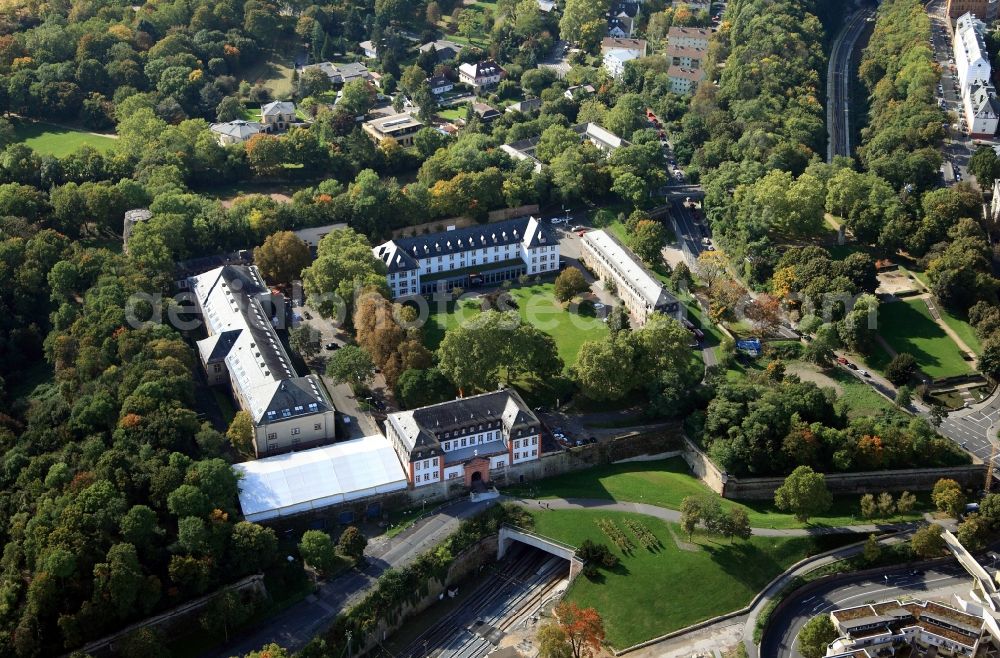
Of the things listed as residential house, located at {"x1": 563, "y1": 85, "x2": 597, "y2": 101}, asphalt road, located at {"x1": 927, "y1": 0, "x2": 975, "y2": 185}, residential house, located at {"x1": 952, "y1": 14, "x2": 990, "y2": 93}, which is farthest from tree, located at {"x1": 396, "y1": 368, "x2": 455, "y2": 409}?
residential house, located at {"x1": 952, "y1": 14, "x2": 990, "y2": 93}

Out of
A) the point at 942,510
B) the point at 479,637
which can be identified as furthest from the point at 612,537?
the point at 942,510

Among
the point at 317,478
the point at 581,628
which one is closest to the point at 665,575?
the point at 581,628

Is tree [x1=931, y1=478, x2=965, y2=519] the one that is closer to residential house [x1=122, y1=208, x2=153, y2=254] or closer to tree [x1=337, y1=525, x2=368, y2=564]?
tree [x1=337, y1=525, x2=368, y2=564]

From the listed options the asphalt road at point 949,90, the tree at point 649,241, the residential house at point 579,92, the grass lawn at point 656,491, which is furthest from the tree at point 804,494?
the residential house at point 579,92

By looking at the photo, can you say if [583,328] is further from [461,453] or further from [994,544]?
[994,544]

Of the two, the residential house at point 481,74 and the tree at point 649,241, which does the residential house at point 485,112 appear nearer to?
the residential house at point 481,74

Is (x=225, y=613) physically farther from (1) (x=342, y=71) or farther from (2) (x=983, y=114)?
(2) (x=983, y=114)
